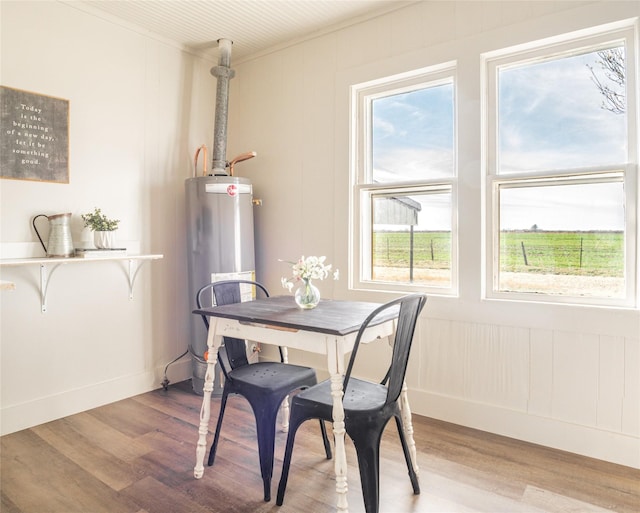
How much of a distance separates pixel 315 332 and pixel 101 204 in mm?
2068

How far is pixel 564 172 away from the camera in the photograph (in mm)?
2410

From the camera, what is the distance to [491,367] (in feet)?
8.48

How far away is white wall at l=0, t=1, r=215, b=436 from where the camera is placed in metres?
2.62

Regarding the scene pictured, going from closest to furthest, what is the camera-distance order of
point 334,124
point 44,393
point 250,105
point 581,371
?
point 581,371
point 44,393
point 334,124
point 250,105

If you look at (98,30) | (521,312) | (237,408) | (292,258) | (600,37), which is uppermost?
(98,30)

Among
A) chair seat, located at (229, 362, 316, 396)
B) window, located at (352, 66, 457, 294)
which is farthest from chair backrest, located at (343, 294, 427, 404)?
window, located at (352, 66, 457, 294)

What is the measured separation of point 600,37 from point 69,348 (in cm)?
367

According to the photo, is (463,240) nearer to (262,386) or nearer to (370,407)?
(370,407)

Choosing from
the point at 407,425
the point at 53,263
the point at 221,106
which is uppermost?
the point at 221,106

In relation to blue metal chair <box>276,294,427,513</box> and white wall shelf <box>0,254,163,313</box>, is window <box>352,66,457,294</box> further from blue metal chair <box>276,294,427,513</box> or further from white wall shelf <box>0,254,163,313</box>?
white wall shelf <box>0,254,163,313</box>

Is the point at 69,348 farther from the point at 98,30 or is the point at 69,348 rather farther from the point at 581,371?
the point at 581,371

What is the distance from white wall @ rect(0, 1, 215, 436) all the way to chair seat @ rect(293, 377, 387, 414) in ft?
6.09

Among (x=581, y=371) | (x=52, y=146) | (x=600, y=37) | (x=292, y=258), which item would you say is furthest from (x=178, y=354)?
(x=600, y=37)

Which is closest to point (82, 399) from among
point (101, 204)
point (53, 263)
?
point (53, 263)
